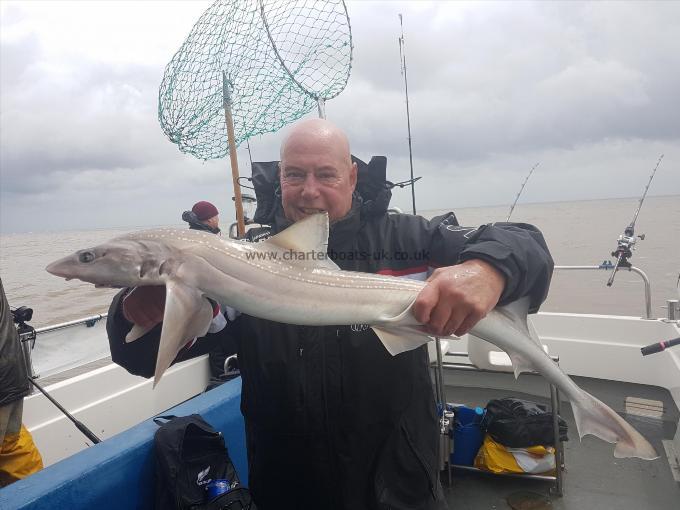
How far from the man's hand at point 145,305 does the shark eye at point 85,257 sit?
257 mm

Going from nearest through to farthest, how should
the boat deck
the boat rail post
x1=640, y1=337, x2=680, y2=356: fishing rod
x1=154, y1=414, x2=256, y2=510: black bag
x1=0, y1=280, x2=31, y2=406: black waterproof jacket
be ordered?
1. x1=154, y1=414, x2=256, y2=510: black bag
2. x1=640, y1=337, x2=680, y2=356: fishing rod
3. x1=0, y1=280, x2=31, y2=406: black waterproof jacket
4. the boat rail post
5. the boat deck

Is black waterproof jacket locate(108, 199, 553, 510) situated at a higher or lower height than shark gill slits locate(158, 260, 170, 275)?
lower

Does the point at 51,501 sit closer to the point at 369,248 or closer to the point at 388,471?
the point at 388,471

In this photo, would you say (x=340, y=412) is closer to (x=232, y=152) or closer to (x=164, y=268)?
(x=164, y=268)

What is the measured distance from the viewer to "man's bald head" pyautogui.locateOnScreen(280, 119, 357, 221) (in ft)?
8.23

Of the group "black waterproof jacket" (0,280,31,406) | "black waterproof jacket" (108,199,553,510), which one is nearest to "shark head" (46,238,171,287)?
"black waterproof jacket" (108,199,553,510)

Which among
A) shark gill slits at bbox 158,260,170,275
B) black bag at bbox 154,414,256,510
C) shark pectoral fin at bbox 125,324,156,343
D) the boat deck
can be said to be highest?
shark gill slits at bbox 158,260,170,275

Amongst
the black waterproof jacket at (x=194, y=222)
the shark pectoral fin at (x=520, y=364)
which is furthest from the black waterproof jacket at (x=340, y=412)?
the black waterproof jacket at (x=194, y=222)

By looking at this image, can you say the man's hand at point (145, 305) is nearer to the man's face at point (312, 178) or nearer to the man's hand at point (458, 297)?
the man's face at point (312, 178)

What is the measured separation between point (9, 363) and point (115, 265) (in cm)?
279

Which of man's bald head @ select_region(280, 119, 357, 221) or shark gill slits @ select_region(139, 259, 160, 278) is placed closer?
shark gill slits @ select_region(139, 259, 160, 278)

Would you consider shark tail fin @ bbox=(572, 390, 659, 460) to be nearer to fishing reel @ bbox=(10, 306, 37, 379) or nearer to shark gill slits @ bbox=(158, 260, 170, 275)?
shark gill slits @ bbox=(158, 260, 170, 275)

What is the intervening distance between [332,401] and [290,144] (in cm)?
144

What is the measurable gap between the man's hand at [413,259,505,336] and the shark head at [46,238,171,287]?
1.11 m
